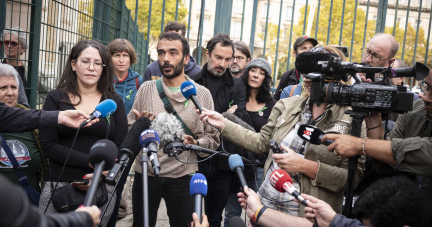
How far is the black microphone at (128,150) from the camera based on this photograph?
1900mm

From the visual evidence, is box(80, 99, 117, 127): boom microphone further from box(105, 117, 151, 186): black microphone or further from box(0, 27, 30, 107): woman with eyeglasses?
box(0, 27, 30, 107): woman with eyeglasses

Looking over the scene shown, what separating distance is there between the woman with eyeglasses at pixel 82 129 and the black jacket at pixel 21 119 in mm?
186

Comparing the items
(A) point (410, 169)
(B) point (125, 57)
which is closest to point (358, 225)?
(A) point (410, 169)

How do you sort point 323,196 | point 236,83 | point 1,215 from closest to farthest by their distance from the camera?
point 1,215, point 323,196, point 236,83

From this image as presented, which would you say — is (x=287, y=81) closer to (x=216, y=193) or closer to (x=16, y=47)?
(x=216, y=193)

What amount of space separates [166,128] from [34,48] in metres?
2.32

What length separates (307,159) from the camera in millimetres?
2551

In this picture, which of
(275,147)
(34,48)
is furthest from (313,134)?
(34,48)

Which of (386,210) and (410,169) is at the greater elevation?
(410,169)

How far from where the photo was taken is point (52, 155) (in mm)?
2832

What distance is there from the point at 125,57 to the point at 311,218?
134 inches

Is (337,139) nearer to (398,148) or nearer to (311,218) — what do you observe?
(398,148)

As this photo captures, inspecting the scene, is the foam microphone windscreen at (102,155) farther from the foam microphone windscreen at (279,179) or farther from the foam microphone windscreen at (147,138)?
the foam microphone windscreen at (279,179)

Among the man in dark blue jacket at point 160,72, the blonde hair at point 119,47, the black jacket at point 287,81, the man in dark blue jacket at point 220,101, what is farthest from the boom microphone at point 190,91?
the black jacket at point 287,81
